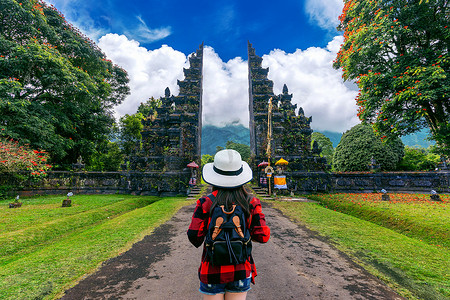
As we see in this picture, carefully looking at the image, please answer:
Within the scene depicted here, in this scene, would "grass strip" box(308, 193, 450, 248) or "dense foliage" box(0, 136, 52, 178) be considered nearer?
"grass strip" box(308, 193, 450, 248)

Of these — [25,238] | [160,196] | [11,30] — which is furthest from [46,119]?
[25,238]

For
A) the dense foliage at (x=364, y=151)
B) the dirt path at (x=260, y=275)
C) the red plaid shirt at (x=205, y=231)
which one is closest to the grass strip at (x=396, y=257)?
the dirt path at (x=260, y=275)

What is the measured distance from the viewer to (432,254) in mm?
4121

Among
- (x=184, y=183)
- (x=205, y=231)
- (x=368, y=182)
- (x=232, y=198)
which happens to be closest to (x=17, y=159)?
(x=184, y=183)

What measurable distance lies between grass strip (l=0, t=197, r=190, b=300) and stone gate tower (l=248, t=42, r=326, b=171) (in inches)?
506

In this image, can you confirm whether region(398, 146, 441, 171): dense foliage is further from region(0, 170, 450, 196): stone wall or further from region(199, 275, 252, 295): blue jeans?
region(199, 275, 252, 295): blue jeans

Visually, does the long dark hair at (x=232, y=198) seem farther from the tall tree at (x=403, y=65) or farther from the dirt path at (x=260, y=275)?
the tall tree at (x=403, y=65)

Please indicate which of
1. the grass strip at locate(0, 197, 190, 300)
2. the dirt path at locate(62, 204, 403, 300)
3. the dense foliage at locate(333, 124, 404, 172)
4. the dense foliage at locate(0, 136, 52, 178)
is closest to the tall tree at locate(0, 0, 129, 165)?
the dense foliage at locate(0, 136, 52, 178)

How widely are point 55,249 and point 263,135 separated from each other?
55.6ft

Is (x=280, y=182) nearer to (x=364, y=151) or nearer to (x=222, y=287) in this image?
(x=222, y=287)

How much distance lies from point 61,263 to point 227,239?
161 inches

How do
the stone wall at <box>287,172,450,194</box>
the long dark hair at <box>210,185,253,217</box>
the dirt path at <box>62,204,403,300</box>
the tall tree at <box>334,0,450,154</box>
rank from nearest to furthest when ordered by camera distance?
the long dark hair at <box>210,185,253,217</box>
the dirt path at <box>62,204,403,300</box>
the tall tree at <box>334,0,450,154</box>
the stone wall at <box>287,172,450,194</box>

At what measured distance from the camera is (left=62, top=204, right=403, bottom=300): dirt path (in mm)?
2770

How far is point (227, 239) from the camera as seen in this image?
1678 mm
